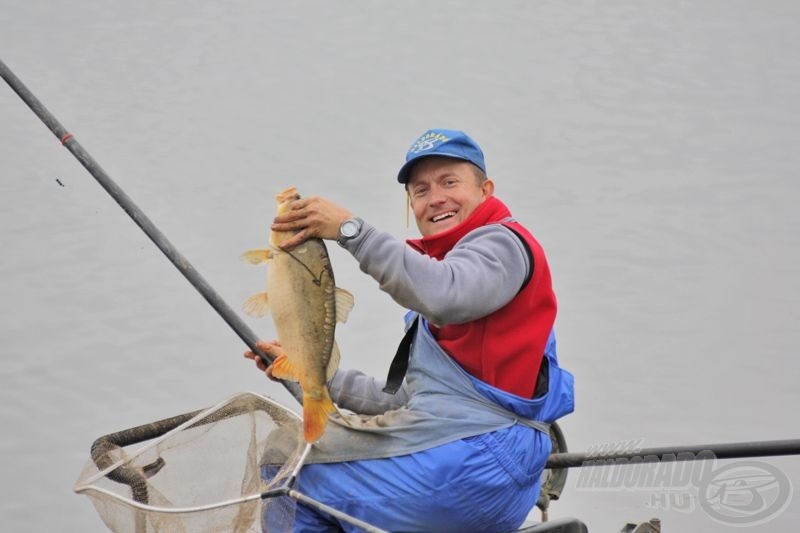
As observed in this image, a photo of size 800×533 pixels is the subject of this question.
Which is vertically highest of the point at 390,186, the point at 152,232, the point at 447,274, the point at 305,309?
the point at 390,186

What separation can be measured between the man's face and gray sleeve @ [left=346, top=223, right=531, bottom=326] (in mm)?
264

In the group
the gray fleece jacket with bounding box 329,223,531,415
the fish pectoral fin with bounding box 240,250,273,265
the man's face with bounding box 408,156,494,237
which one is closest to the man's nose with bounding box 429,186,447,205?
the man's face with bounding box 408,156,494,237

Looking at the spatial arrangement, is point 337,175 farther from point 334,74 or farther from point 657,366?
point 657,366

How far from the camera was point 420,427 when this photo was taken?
104 inches

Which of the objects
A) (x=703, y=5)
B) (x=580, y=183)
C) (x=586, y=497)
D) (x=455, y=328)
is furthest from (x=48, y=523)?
(x=703, y=5)

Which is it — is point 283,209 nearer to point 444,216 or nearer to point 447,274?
point 447,274

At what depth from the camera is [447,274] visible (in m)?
2.40

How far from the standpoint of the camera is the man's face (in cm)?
277

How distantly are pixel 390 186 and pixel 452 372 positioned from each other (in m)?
4.15

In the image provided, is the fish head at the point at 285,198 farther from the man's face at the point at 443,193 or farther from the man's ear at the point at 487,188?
the man's ear at the point at 487,188

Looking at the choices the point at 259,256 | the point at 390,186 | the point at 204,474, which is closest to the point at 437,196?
the point at 259,256

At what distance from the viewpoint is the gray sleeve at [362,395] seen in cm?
307

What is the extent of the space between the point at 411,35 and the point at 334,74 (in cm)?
80

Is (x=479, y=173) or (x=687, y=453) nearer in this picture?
(x=479, y=173)
